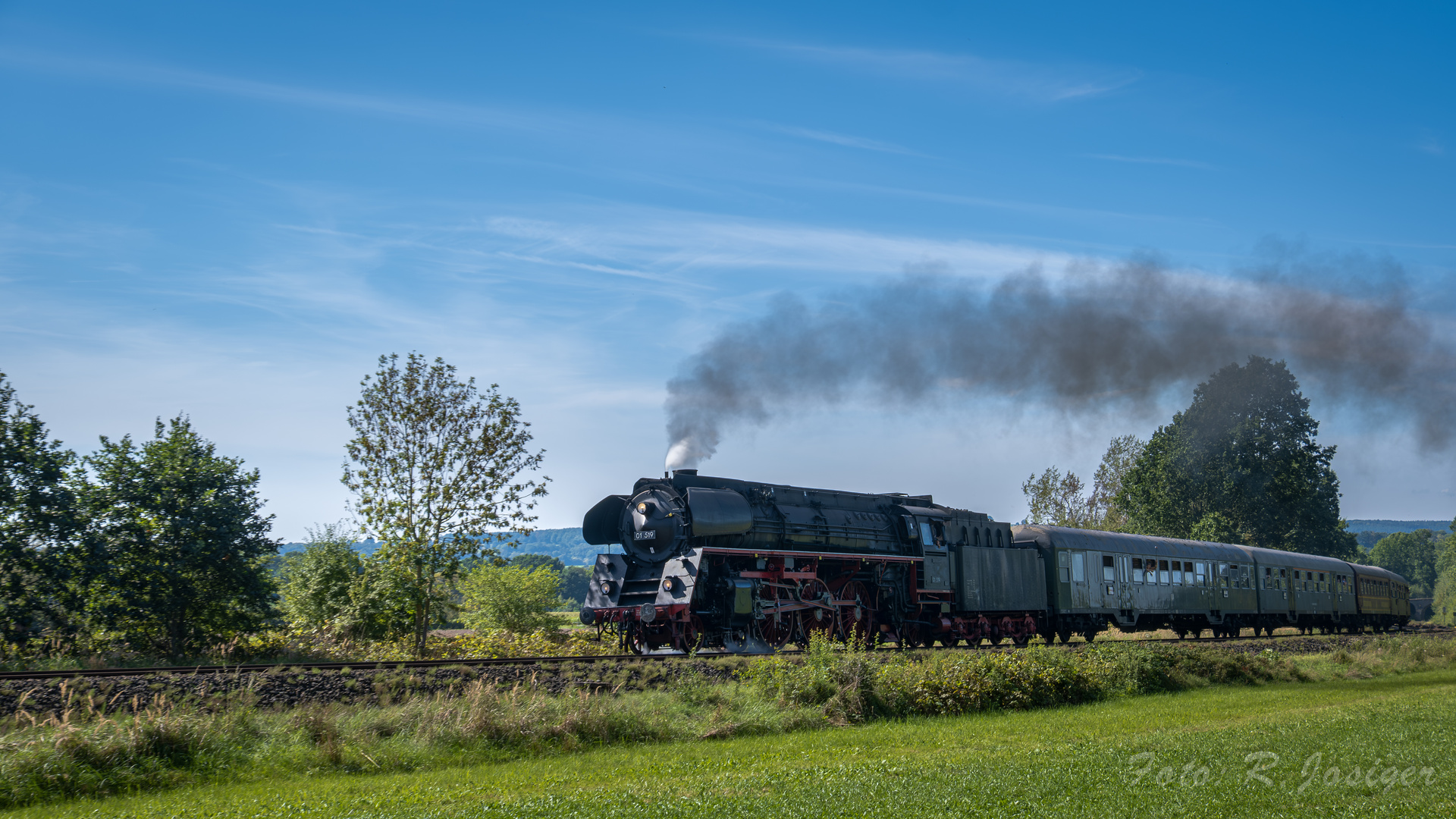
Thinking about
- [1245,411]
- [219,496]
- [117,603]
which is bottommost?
[117,603]

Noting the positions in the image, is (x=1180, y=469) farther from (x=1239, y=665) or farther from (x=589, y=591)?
(x=589, y=591)

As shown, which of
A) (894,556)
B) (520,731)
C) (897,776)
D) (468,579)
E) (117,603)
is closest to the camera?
(897,776)

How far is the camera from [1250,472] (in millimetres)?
63281

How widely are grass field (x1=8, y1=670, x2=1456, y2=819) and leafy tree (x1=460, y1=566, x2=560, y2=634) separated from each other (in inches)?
756

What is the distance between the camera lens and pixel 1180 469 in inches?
2584

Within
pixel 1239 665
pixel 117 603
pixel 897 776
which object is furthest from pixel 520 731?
pixel 1239 665

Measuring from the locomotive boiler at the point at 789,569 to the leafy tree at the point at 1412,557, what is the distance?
170594 millimetres

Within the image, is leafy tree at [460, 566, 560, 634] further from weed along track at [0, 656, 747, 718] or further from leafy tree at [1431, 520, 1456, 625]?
leafy tree at [1431, 520, 1456, 625]

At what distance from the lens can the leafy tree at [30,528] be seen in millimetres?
19969

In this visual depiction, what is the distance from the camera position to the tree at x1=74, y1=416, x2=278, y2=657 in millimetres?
21094

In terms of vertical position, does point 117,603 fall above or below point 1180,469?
below

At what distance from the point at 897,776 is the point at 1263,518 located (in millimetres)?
62945

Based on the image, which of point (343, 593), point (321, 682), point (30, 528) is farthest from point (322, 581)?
point (321, 682)

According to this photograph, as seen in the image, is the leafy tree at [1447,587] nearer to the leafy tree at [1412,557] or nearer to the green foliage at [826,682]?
the leafy tree at [1412,557]
